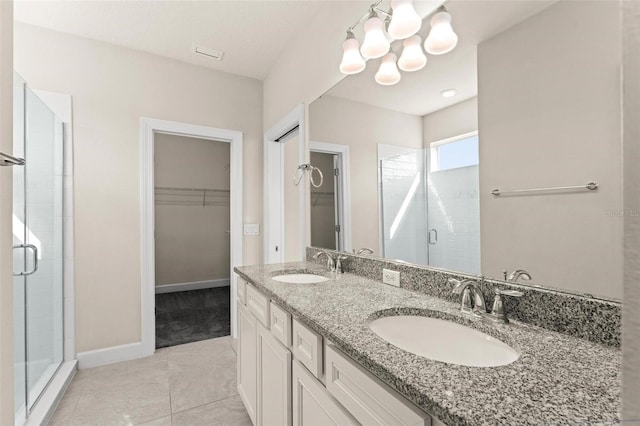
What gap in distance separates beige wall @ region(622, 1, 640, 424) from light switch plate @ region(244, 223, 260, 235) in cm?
297

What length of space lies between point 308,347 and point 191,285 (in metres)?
4.34

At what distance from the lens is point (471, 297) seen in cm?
104

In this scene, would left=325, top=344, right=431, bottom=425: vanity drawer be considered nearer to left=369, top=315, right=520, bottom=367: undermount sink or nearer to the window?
left=369, top=315, right=520, bottom=367: undermount sink

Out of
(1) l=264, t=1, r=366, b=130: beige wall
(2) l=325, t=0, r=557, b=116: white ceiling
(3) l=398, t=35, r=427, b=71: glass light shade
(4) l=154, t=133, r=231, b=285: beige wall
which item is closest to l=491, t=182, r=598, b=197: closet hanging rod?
Result: (2) l=325, t=0, r=557, b=116: white ceiling

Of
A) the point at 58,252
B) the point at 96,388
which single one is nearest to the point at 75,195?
the point at 58,252

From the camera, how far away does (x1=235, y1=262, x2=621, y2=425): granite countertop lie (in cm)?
50

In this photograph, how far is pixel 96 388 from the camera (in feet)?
6.76

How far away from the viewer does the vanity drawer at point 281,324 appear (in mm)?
1155

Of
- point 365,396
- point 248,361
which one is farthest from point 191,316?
point 365,396

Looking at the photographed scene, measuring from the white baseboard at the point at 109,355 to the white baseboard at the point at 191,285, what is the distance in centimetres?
220

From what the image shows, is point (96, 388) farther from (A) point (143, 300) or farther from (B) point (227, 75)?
(B) point (227, 75)

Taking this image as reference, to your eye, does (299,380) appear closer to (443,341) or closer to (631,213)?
(443,341)

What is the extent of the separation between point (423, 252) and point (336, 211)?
78 cm

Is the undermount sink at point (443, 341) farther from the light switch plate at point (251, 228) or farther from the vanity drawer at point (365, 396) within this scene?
the light switch plate at point (251, 228)
